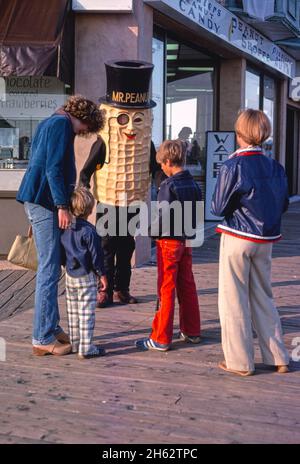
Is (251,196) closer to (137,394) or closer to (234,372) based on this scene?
(234,372)

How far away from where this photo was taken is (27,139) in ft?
29.8

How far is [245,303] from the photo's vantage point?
4836mm

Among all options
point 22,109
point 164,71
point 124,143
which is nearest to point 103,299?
point 124,143

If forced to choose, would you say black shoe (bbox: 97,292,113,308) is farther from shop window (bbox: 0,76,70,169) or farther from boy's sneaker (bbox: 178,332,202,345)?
shop window (bbox: 0,76,70,169)

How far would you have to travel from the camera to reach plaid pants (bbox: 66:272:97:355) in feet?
16.9

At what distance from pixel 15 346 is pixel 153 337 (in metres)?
1.06

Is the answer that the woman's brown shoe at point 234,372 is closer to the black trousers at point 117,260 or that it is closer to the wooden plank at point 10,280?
the black trousers at point 117,260

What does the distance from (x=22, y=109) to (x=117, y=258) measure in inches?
122

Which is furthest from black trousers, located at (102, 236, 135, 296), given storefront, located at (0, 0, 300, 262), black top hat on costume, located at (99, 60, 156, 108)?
storefront, located at (0, 0, 300, 262)

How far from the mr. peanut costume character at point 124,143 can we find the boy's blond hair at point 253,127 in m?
1.71

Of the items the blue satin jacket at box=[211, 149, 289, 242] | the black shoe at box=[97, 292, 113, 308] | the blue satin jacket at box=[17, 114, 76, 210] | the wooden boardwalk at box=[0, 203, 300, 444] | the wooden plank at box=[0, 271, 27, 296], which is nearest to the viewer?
the wooden boardwalk at box=[0, 203, 300, 444]

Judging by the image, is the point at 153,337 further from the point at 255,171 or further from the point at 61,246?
the point at 255,171

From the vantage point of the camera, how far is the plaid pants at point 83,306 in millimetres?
5145

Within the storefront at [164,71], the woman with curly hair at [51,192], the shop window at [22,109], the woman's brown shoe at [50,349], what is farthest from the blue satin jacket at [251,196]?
the shop window at [22,109]
